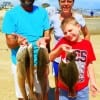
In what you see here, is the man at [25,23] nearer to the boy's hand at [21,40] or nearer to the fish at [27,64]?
the boy's hand at [21,40]

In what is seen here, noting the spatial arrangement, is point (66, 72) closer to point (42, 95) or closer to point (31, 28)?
point (42, 95)

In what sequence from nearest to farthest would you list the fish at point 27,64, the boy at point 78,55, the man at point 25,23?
the fish at point 27,64
the boy at point 78,55
the man at point 25,23

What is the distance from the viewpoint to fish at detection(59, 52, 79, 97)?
15.0 ft

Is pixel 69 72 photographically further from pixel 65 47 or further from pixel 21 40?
pixel 21 40

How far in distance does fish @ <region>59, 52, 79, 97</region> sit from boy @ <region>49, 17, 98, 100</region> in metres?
0.28

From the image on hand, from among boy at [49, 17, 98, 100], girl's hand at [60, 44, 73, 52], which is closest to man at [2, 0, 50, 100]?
boy at [49, 17, 98, 100]

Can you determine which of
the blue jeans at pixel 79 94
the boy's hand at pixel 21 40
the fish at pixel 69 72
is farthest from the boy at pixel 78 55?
the boy's hand at pixel 21 40

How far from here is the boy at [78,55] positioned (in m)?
5.09

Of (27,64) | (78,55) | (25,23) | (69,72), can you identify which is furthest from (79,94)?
(25,23)

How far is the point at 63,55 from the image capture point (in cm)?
506

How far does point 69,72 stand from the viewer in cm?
466

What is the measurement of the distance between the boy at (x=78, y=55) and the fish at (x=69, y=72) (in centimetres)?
28

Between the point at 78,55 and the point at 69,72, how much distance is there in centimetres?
55

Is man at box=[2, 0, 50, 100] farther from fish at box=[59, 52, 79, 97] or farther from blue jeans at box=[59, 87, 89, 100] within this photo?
fish at box=[59, 52, 79, 97]
